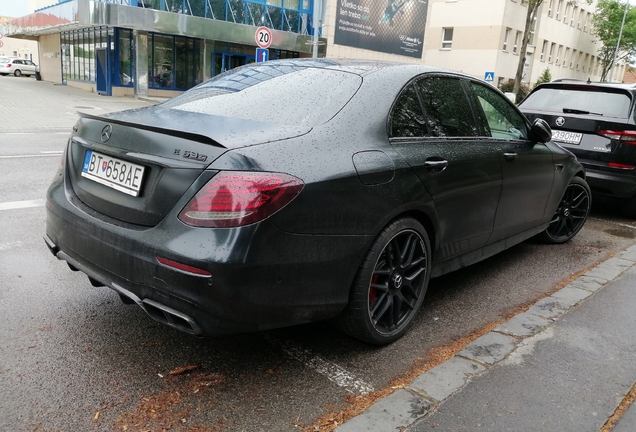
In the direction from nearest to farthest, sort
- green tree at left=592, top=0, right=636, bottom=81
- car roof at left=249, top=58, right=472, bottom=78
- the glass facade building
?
car roof at left=249, top=58, right=472, bottom=78 → the glass facade building → green tree at left=592, top=0, right=636, bottom=81

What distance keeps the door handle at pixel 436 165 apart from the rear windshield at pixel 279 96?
62cm

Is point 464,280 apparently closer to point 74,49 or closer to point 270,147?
point 270,147

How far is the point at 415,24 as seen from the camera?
34812 millimetres

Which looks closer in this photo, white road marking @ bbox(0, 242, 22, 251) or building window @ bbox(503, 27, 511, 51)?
white road marking @ bbox(0, 242, 22, 251)

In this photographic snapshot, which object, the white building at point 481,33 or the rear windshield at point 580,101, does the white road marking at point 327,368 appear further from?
the white building at point 481,33

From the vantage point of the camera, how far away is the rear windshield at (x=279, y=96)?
2.90 meters

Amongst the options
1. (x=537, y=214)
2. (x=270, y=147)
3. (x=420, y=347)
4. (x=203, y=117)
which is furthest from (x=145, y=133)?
(x=537, y=214)

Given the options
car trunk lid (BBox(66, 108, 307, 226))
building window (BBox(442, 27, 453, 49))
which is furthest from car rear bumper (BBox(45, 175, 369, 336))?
building window (BBox(442, 27, 453, 49))

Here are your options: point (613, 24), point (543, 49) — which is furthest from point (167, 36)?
point (613, 24)

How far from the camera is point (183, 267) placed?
233 centimetres

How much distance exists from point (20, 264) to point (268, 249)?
2673mm

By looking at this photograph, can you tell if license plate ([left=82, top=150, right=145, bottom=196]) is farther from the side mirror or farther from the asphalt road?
the side mirror

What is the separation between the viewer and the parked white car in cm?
4578

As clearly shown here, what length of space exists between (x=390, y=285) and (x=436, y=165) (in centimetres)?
78
